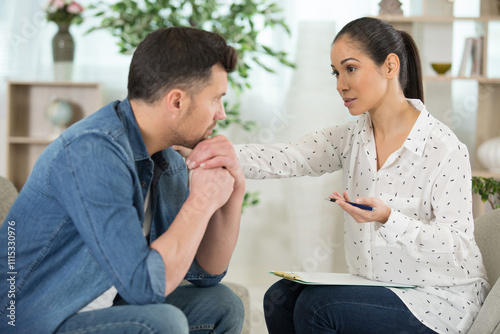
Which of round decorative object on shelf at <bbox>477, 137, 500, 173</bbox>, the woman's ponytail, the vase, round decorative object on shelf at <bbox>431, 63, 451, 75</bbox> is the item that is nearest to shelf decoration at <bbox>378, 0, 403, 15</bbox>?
round decorative object on shelf at <bbox>431, 63, 451, 75</bbox>

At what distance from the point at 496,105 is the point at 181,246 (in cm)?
276

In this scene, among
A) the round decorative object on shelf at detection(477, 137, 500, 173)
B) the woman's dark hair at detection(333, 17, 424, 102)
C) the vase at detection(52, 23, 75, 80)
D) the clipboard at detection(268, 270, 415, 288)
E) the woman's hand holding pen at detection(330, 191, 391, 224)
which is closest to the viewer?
the woman's hand holding pen at detection(330, 191, 391, 224)

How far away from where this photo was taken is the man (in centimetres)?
104

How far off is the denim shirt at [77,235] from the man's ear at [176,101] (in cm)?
11

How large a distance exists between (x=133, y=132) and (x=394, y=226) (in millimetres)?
638

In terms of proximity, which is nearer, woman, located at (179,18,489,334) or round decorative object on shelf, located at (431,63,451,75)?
woman, located at (179,18,489,334)

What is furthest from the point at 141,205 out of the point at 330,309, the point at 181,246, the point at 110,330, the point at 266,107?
the point at 266,107

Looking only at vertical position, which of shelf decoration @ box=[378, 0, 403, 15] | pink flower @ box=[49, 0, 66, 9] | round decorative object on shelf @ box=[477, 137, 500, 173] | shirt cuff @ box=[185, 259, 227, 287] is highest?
pink flower @ box=[49, 0, 66, 9]

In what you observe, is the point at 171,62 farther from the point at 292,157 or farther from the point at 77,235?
the point at 292,157

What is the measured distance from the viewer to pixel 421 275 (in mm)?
1465

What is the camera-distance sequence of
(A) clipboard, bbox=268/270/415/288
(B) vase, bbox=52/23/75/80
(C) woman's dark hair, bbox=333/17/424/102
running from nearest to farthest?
(A) clipboard, bbox=268/270/415/288, (C) woman's dark hair, bbox=333/17/424/102, (B) vase, bbox=52/23/75/80

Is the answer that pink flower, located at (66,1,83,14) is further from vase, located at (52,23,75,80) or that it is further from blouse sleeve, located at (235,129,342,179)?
blouse sleeve, located at (235,129,342,179)

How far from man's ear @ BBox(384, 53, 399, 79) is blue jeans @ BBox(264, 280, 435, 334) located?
596mm

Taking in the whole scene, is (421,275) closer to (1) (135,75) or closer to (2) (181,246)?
(2) (181,246)
